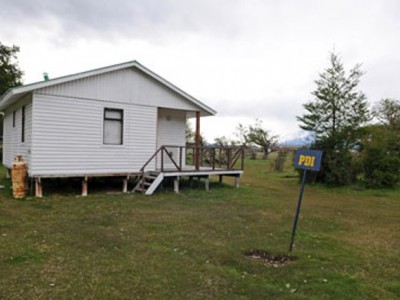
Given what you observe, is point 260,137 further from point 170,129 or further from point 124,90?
point 124,90

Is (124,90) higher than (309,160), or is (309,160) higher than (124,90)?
(124,90)

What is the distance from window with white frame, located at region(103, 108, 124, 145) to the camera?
432 inches

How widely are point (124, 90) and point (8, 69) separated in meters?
21.9

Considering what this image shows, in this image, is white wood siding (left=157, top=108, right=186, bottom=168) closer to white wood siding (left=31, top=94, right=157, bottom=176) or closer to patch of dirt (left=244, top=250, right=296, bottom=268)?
white wood siding (left=31, top=94, right=157, bottom=176)

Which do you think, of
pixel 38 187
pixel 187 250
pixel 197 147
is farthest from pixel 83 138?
pixel 187 250

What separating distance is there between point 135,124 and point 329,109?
9156mm

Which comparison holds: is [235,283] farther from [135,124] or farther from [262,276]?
[135,124]

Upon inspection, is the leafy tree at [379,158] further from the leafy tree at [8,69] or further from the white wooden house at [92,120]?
the leafy tree at [8,69]

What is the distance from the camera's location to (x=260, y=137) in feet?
136

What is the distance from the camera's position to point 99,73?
34.8 ft

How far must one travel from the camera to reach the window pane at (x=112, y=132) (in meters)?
11.0

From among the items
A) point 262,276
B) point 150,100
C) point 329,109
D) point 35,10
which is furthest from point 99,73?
point 329,109

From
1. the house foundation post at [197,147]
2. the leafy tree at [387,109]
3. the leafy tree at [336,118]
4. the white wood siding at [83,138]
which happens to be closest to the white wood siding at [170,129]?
the house foundation post at [197,147]

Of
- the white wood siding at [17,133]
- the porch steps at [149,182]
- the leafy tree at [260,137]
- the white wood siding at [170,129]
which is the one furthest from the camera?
the leafy tree at [260,137]
